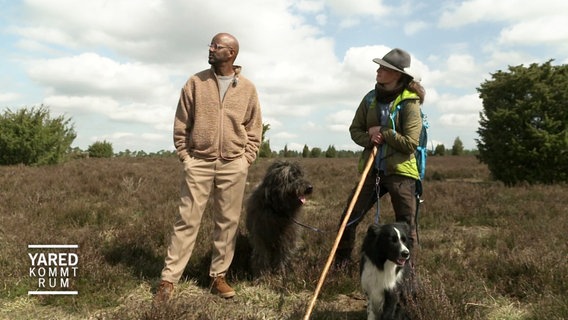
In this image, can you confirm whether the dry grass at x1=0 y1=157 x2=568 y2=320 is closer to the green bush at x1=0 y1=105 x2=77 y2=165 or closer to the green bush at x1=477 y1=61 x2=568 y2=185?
the green bush at x1=477 y1=61 x2=568 y2=185

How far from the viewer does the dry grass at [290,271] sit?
3934 millimetres

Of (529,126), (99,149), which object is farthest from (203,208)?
(99,149)

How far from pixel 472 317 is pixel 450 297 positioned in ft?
1.13

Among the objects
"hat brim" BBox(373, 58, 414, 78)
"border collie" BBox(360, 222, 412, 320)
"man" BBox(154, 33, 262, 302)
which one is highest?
"hat brim" BBox(373, 58, 414, 78)

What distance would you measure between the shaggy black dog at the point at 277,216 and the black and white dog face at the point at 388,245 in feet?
4.36

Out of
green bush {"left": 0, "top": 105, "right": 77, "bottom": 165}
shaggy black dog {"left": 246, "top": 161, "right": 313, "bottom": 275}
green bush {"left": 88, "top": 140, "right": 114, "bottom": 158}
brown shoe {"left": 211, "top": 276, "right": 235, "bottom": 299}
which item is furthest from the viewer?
green bush {"left": 88, "top": 140, "right": 114, "bottom": 158}

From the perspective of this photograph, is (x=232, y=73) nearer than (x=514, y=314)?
No

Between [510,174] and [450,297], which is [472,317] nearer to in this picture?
[450,297]

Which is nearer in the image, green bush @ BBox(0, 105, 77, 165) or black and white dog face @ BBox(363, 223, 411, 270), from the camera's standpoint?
black and white dog face @ BBox(363, 223, 411, 270)

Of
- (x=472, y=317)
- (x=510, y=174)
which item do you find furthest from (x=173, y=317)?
(x=510, y=174)

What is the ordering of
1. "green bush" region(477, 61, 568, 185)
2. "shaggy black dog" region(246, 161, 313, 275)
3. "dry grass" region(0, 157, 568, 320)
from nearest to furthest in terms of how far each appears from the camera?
"dry grass" region(0, 157, 568, 320)
"shaggy black dog" region(246, 161, 313, 275)
"green bush" region(477, 61, 568, 185)

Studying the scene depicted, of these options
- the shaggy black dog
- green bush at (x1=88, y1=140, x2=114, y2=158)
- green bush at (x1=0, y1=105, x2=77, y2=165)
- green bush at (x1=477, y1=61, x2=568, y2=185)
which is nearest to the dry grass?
the shaggy black dog

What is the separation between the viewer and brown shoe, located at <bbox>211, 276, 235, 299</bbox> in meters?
4.46

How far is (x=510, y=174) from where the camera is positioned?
49.6ft
